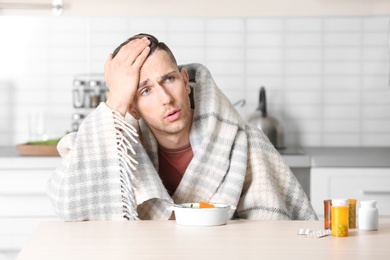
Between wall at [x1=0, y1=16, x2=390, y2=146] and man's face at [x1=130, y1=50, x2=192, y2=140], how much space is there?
179cm

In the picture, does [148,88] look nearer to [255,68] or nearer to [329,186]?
[329,186]

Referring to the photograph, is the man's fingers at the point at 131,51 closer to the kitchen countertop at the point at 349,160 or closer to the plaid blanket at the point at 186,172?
the plaid blanket at the point at 186,172

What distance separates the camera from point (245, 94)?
4.41 metres

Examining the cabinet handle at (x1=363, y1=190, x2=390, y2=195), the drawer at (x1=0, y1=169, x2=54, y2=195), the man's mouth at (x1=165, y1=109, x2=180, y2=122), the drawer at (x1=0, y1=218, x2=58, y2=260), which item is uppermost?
the man's mouth at (x1=165, y1=109, x2=180, y2=122)

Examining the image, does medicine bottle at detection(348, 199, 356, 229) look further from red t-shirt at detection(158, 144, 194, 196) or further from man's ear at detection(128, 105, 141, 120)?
man's ear at detection(128, 105, 141, 120)

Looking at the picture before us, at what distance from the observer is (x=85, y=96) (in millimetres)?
4320

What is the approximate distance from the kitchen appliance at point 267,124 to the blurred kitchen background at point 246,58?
0.20 m

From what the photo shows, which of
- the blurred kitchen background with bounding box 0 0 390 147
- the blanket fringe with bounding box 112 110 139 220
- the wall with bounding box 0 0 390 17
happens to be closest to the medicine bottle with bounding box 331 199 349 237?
the blanket fringe with bounding box 112 110 139 220

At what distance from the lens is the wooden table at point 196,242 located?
187 cm

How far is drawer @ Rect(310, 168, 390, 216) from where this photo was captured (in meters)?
3.76

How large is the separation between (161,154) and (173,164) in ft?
0.18

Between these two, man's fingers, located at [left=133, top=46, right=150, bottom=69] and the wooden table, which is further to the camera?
man's fingers, located at [left=133, top=46, right=150, bottom=69]

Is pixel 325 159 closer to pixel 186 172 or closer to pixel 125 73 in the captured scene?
pixel 186 172

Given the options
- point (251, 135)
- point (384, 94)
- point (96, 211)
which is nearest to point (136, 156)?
point (96, 211)
